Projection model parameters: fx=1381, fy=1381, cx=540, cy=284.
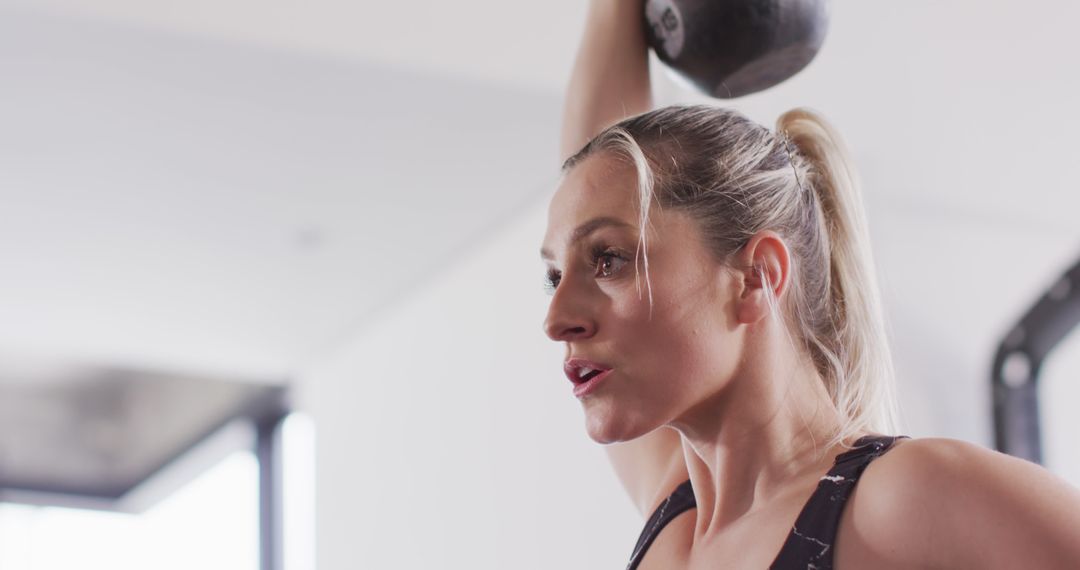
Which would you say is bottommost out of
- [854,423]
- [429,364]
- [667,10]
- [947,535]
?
[947,535]

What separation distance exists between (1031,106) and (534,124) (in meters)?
1.13

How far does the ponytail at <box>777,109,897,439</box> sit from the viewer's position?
46.0 inches

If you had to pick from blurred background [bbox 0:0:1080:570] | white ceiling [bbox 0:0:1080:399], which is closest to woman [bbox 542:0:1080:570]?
blurred background [bbox 0:0:1080:570]

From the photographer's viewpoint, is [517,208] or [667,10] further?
[517,208]

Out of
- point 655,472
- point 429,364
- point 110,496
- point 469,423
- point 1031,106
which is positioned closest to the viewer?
point 655,472

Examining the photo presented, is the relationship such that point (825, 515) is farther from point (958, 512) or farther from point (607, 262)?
point (607, 262)

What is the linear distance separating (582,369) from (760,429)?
0.50ft

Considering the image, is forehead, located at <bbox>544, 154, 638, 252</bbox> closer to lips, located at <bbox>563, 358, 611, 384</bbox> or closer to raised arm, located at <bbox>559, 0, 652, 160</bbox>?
lips, located at <bbox>563, 358, 611, 384</bbox>

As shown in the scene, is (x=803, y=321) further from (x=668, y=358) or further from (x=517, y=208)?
(x=517, y=208)

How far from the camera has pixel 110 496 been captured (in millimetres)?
6297

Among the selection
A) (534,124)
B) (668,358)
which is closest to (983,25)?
(534,124)

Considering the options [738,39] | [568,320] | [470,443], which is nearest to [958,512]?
[568,320]

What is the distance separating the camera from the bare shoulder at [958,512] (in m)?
0.89

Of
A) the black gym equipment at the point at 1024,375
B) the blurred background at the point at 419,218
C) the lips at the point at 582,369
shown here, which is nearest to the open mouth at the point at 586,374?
the lips at the point at 582,369
